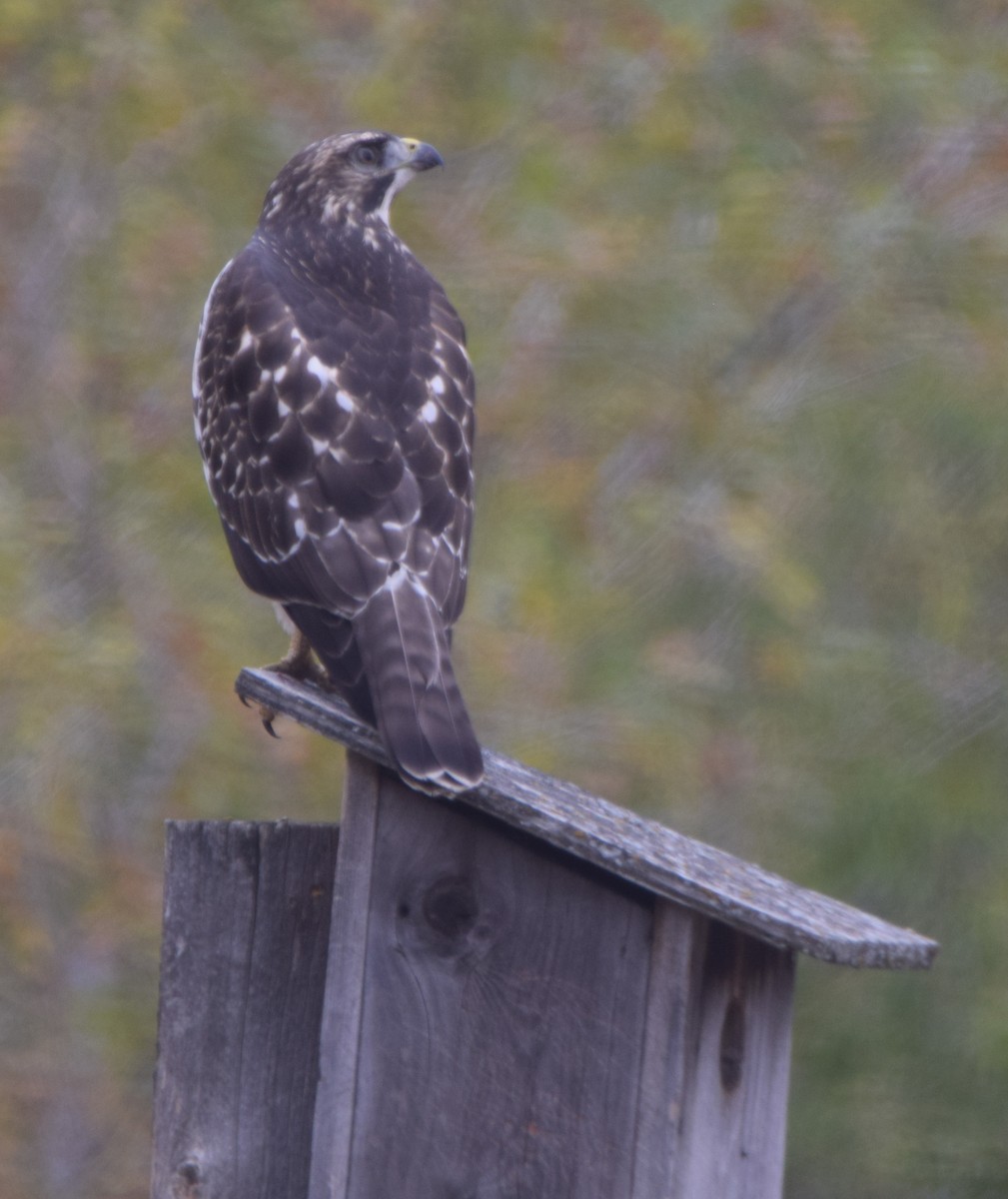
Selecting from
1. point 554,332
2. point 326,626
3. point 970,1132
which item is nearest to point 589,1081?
point 326,626

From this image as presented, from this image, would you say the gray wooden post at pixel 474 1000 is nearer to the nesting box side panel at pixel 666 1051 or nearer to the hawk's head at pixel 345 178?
the nesting box side panel at pixel 666 1051

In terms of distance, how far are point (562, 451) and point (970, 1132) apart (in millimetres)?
2950

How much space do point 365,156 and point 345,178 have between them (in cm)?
12

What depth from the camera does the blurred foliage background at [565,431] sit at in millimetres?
7117

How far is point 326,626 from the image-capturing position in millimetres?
3004

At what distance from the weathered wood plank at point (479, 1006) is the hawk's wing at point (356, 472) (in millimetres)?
170

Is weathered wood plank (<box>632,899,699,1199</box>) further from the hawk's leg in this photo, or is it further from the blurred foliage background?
the blurred foliage background

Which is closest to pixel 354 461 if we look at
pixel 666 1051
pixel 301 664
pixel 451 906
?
pixel 301 664

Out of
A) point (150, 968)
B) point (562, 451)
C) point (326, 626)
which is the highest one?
point (562, 451)

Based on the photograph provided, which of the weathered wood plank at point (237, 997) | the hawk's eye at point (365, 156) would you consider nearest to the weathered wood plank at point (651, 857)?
the weathered wood plank at point (237, 997)

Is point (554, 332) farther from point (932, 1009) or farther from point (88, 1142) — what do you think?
point (88, 1142)

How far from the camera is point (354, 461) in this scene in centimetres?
323

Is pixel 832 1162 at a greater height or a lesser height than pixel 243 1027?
lesser

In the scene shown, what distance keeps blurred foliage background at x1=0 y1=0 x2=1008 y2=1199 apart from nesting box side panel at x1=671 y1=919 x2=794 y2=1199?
386cm
